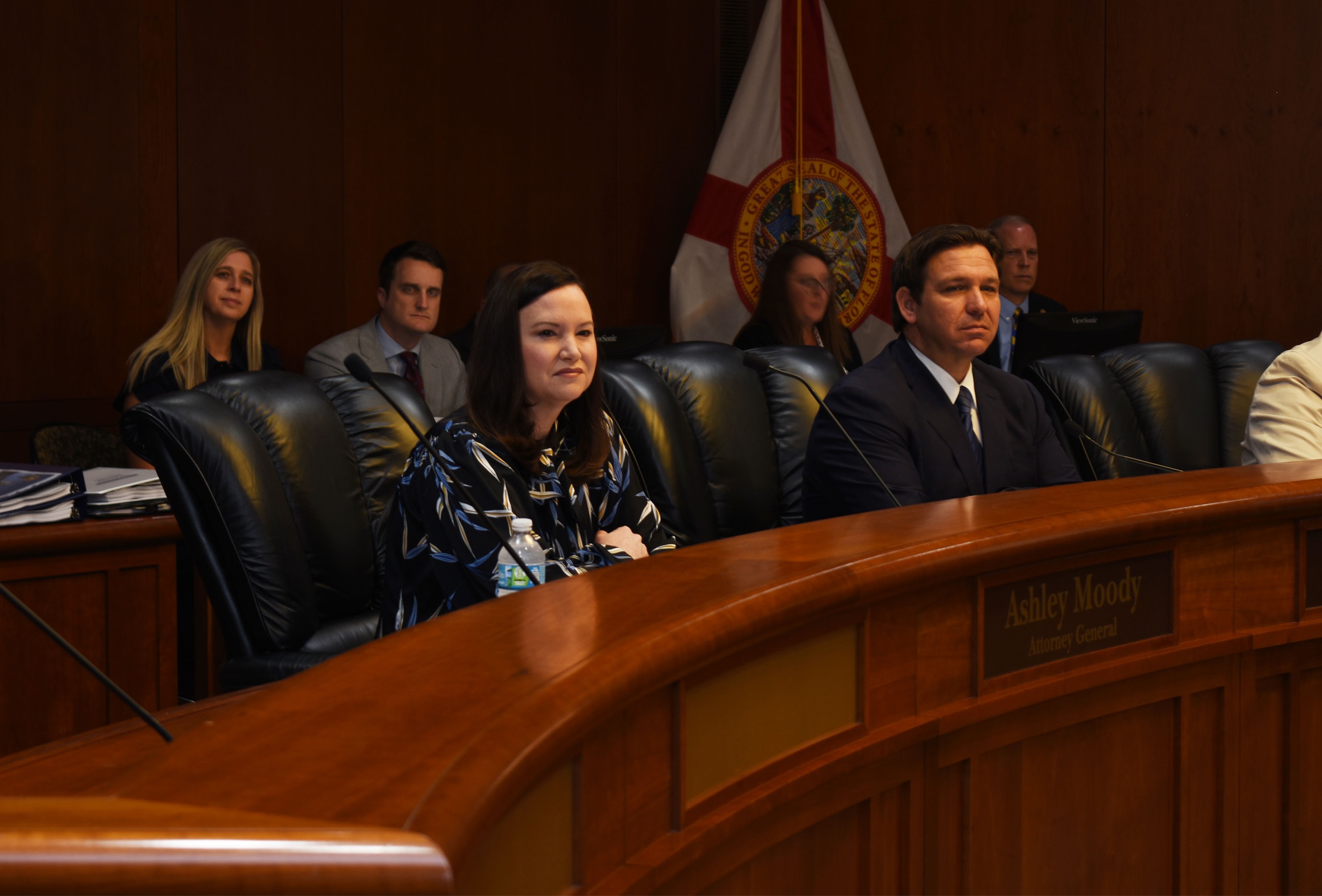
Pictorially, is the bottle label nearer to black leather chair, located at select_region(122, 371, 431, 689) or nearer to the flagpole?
black leather chair, located at select_region(122, 371, 431, 689)

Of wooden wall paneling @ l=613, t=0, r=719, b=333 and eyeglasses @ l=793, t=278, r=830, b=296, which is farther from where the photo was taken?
wooden wall paneling @ l=613, t=0, r=719, b=333

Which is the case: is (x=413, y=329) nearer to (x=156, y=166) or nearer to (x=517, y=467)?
(x=156, y=166)

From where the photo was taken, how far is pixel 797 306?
168 inches

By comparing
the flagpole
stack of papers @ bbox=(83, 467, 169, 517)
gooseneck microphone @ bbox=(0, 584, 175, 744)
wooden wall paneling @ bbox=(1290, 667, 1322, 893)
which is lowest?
wooden wall paneling @ bbox=(1290, 667, 1322, 893)

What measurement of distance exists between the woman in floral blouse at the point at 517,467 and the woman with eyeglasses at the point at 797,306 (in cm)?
212

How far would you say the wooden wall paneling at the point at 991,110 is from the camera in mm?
5395

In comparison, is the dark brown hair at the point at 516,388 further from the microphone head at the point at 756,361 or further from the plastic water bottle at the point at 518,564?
the microphone head at the point at 756,361

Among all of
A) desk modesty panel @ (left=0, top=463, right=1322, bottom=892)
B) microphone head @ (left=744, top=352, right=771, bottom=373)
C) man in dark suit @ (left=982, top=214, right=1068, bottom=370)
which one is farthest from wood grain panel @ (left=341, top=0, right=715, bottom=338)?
desk modesty panel @ (left=0, top=463, right=1322, bottom=892)

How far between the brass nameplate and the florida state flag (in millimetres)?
3538

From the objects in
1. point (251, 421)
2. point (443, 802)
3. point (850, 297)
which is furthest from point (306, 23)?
point (443, 802)

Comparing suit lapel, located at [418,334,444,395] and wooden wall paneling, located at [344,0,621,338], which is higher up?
wooden wall paneling, located at [344,0,621,338]

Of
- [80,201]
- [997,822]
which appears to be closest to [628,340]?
[80,201]

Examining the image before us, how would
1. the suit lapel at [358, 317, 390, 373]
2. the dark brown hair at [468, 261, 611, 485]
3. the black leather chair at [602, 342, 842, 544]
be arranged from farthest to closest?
the suit lapel at [358, 317, 390, 373]
the black leather chair at [602, 342, 842, 544]
the dark brown hair at [468, 261, 611, 485]

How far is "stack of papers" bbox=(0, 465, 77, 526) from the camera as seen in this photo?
7.41 feet
